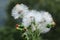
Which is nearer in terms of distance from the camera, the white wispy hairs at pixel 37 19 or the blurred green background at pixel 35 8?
the white wispy hairs at pixel 37 19

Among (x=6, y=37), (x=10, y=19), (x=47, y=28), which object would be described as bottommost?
(x=47, y=28)

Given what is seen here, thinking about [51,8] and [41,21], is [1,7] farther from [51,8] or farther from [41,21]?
[41,21]

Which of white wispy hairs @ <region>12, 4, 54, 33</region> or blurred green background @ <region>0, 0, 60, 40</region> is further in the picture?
blurred green background @ <region>0, 0, 60, 40</region>

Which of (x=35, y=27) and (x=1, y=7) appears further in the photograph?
(x=1, y=7)

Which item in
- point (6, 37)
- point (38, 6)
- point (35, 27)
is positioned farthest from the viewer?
point (38, 6)

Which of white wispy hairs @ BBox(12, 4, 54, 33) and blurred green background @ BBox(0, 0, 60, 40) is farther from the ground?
blurred green background @ BBox(0, 0, 60, 40)

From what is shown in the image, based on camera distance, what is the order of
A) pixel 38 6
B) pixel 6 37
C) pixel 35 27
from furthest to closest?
pixel 38 6, pixel 6 37, pixel 35 27

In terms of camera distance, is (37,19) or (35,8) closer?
(37,19)

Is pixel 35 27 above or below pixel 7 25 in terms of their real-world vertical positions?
below

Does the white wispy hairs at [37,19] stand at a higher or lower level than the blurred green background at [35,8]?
lower

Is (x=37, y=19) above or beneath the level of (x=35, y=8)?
beneath

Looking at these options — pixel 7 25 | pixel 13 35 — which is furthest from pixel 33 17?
pixel 7 25
